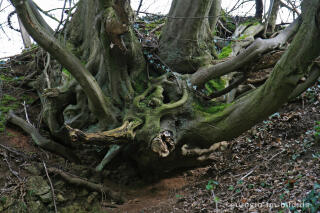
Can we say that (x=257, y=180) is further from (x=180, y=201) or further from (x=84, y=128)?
(x=84, y=128)

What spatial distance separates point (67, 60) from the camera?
404 centimetres

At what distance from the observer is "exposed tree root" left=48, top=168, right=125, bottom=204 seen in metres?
5.02

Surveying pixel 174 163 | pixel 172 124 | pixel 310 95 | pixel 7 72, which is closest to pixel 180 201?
pixel 174 163

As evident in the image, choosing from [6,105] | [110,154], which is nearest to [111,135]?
[110,154]

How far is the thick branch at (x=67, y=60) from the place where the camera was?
347 centimetres

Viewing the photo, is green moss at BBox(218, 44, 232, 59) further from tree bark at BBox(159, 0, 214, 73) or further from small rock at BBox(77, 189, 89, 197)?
small rock at BBox(77, 189, 89, 197)

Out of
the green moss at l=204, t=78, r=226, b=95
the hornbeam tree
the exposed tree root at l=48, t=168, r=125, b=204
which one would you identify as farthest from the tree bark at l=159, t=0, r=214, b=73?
the exposed tree root at l=48, t=168, r=125, b=204

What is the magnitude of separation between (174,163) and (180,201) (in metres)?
0.81

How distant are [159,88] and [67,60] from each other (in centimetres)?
176

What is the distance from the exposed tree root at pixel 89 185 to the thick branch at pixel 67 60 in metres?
1.21

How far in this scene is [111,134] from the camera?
4094 mm

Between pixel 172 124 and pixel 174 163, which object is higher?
pixel 172 124

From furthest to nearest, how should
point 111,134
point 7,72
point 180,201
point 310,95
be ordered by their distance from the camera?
1. point 7,72
2. point 310,95
3. point 180,201
4. point 111,134

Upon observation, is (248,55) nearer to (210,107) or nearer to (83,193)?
(210,107)
